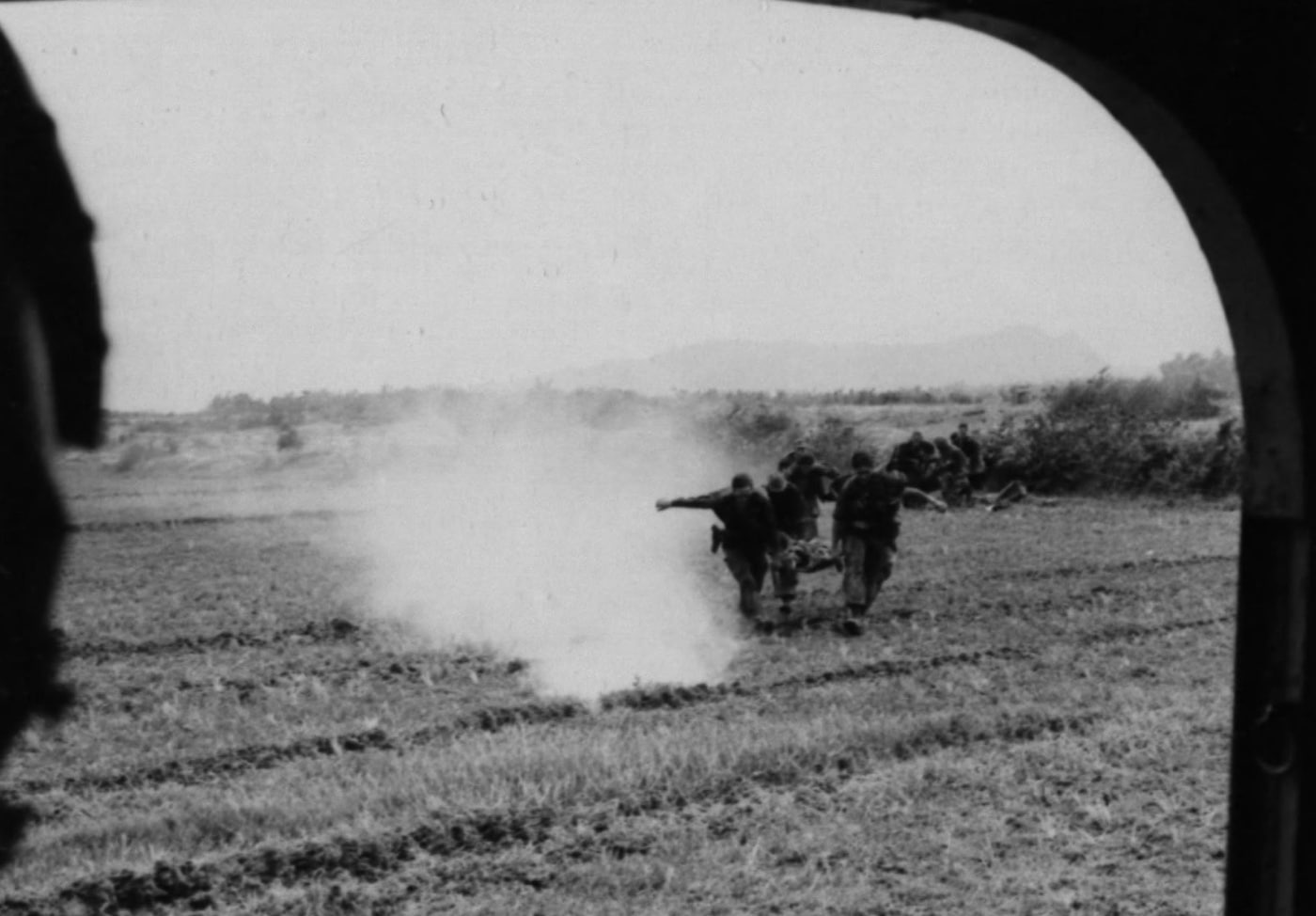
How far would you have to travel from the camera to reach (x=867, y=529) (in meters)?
12.6

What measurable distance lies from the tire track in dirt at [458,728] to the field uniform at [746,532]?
2.28m

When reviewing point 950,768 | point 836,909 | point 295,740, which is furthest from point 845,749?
point 295,740

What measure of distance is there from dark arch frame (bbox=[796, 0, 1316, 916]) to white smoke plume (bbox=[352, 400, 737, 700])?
7.86 m

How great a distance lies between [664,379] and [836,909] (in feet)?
494

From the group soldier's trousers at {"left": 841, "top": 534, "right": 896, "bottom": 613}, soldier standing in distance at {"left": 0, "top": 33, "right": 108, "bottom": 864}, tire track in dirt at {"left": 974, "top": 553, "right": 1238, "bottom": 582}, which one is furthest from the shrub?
soldier standing in distance at {"left": 0, "top": 33, "right": 108, "bottom": 864}

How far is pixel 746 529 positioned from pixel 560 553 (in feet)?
18.8

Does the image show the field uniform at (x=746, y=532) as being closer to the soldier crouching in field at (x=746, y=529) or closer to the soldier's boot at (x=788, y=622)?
the soldier crouching in field at (x=746, y=529)

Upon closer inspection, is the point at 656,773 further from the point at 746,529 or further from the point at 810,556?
the point at 810,556

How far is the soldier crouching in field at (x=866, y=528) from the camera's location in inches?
498

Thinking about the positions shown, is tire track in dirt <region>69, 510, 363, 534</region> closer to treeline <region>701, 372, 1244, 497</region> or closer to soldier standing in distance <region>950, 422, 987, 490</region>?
treeline <region>701, 372, 1244, 497</region>

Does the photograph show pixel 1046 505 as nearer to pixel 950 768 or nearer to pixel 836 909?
pixel 950 768

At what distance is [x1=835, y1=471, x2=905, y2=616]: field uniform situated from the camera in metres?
12.7

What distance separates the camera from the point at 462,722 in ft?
29.3

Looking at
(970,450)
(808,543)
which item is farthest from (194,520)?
(808,543)
